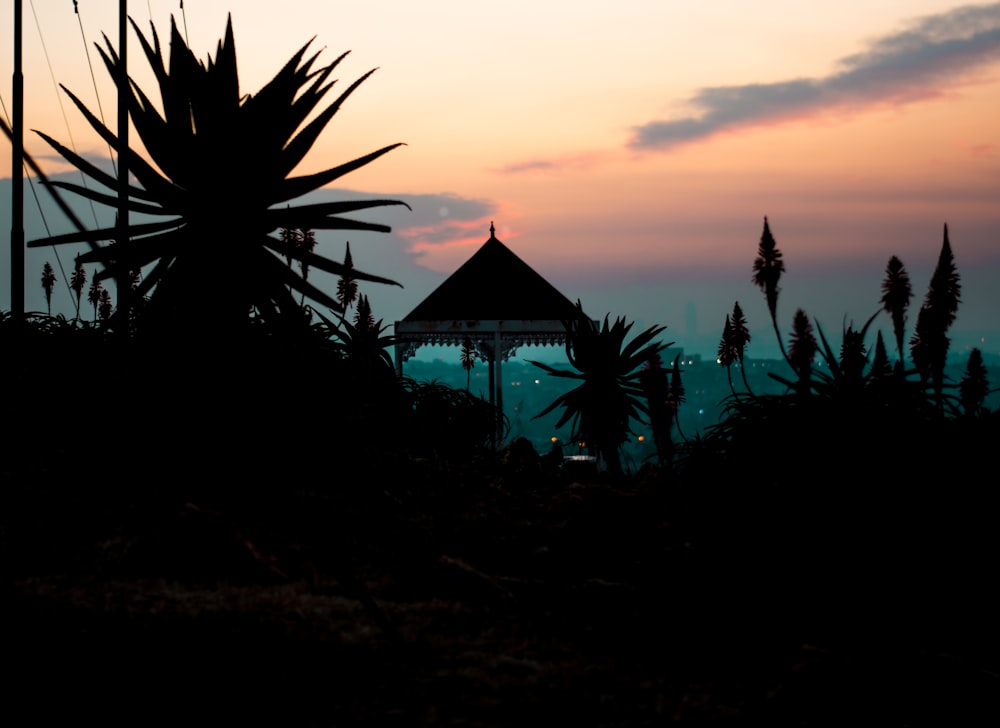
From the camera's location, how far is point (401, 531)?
24.2 ft

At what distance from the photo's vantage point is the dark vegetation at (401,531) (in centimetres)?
466

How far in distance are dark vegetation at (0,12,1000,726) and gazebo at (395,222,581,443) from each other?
12.5m

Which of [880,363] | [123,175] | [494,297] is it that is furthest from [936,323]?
[494,297]

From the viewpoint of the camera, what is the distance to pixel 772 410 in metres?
7.93

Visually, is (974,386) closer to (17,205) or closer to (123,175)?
(17,205)

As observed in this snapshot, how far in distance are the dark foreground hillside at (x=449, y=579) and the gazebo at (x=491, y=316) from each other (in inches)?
583

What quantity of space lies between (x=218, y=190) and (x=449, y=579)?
17.7ft

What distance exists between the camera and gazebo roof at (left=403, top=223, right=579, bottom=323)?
24.5 metres

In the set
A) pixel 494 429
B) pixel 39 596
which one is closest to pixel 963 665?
pixel 39 596

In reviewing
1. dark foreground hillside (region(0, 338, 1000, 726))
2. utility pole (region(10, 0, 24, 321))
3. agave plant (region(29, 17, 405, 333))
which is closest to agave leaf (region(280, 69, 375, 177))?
agave plant (region(29, 17, 405, 333))

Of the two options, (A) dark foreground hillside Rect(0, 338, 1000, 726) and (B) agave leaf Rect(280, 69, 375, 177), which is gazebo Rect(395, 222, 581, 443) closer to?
(B) agave leaf Rect(280, 69, 375, 177)

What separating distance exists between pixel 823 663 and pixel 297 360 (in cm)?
588

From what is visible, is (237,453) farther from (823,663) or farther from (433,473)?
(823,663)

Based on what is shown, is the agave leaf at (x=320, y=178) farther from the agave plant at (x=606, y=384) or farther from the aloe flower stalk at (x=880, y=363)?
the agave plant at (x=606, y=384)
